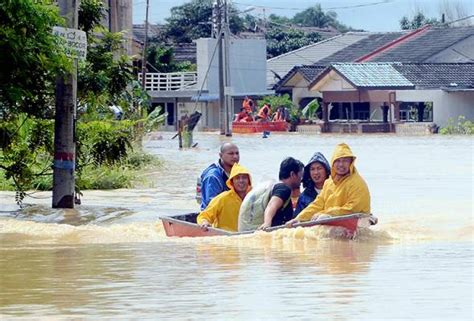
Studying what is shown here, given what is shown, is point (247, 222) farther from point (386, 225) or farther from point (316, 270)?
point (386, 225)

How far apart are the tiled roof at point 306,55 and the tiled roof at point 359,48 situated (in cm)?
254

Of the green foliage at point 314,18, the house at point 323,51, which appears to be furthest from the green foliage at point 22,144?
the green foliage at point 314,18

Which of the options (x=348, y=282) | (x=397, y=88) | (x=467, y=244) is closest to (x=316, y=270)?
(x=348, y=282)

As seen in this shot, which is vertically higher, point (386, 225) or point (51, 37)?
point (51, 37)

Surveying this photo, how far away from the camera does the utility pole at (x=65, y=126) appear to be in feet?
65.1

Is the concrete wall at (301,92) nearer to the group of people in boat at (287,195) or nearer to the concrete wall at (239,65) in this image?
the concrete wall at (239,65)

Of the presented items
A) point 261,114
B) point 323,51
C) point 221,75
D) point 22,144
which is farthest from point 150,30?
point 22,144

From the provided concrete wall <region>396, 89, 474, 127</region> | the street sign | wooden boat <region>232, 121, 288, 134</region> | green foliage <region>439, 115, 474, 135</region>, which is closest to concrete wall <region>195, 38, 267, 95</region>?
wooden boat <region>232, 121, 288, 134</region>

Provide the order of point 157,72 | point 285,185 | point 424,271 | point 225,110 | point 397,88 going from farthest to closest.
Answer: point 157,72, point 397,88, point 225,110, point 285,185, point 424,271

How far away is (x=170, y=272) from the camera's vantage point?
46.1 feet

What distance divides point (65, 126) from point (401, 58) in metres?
60.0

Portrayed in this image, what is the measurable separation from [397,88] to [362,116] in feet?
14.5

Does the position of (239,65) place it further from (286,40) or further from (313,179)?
(313,179)

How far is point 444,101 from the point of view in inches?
2741
